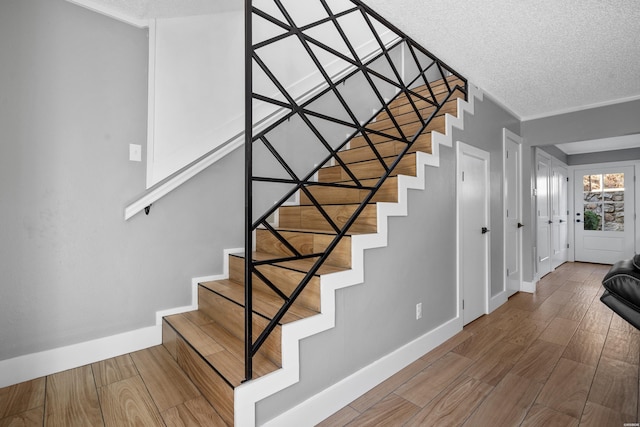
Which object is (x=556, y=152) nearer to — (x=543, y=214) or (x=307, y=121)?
(x=543, y=214)

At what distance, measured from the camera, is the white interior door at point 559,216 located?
17.8ft

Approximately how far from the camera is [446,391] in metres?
1.79

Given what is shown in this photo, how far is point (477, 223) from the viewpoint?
299 cm

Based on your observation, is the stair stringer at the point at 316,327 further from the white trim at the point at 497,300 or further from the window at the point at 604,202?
the window at the point at 604,202

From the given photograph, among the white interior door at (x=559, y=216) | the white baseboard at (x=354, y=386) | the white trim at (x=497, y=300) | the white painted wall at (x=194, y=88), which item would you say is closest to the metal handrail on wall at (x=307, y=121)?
the white painted wall at (x=194, y=88)

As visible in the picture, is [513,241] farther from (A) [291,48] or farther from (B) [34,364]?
(B) [34,364]

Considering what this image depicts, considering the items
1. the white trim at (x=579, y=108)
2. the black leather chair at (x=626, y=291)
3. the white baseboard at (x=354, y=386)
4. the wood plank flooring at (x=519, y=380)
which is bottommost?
the wood plank flooring at (x=519, y=380)

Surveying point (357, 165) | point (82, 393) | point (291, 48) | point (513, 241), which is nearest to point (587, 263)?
point (513, 241)

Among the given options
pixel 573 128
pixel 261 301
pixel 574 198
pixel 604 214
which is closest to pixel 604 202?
pixel 604 214

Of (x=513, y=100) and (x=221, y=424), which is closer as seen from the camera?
(x=221, y=424)

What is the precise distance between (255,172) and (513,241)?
10.7ft

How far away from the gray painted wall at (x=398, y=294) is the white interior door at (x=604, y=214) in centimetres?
483

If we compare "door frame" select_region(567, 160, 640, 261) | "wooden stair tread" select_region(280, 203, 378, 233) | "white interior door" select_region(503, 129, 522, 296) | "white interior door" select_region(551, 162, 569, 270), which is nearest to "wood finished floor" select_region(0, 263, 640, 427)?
"wooden stair tread" select_region(280, 203, 378, 233)

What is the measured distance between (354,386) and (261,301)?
71cm
